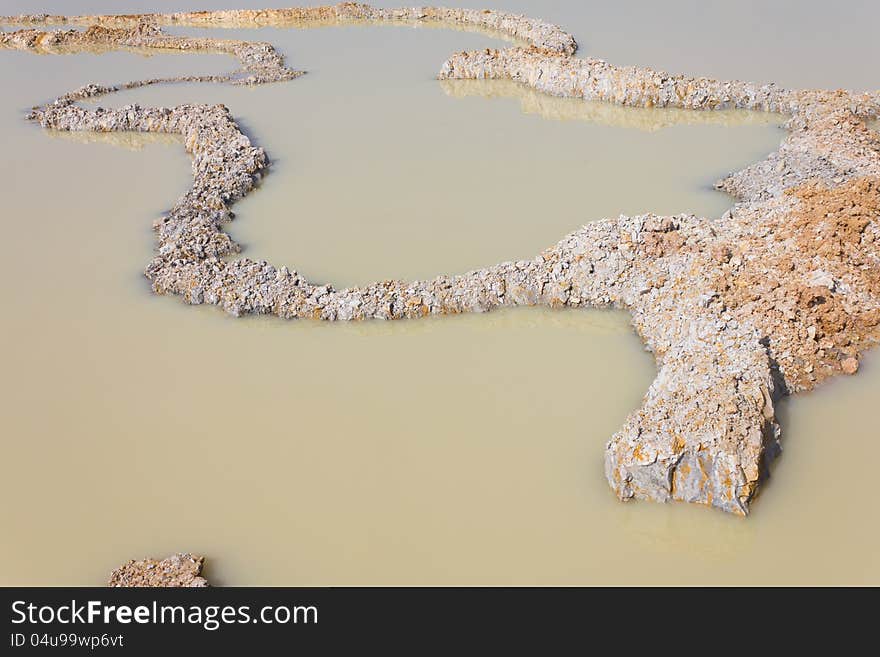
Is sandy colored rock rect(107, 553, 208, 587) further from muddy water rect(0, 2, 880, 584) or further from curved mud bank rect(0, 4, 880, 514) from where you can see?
curved mud bank rect(0, 4, 880, 514)

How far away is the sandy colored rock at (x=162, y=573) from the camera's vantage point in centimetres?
723

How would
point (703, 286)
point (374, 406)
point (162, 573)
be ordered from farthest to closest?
point (703, 286) < point (374, 406) < point (162, 573)

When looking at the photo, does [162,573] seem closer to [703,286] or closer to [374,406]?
[374,406]

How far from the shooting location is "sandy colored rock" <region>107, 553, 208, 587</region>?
7.23m

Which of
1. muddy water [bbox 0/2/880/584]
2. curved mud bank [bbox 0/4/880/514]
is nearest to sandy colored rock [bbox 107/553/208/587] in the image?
muddy water [bbox 0/2/880/584]

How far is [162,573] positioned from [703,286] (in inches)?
302

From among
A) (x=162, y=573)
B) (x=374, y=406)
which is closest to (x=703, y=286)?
(x=374, y=406)

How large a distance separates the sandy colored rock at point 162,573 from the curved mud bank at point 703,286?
4337mm

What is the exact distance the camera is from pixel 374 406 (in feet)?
31.4

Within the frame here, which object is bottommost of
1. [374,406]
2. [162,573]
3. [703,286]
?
[162,573]

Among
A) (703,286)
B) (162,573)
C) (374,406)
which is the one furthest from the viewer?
(703,286)

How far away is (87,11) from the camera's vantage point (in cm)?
3372

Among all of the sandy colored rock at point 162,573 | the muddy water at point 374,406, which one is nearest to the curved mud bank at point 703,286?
the muddy water at point 374,406

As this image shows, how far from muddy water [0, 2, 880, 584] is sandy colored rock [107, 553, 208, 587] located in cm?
24
